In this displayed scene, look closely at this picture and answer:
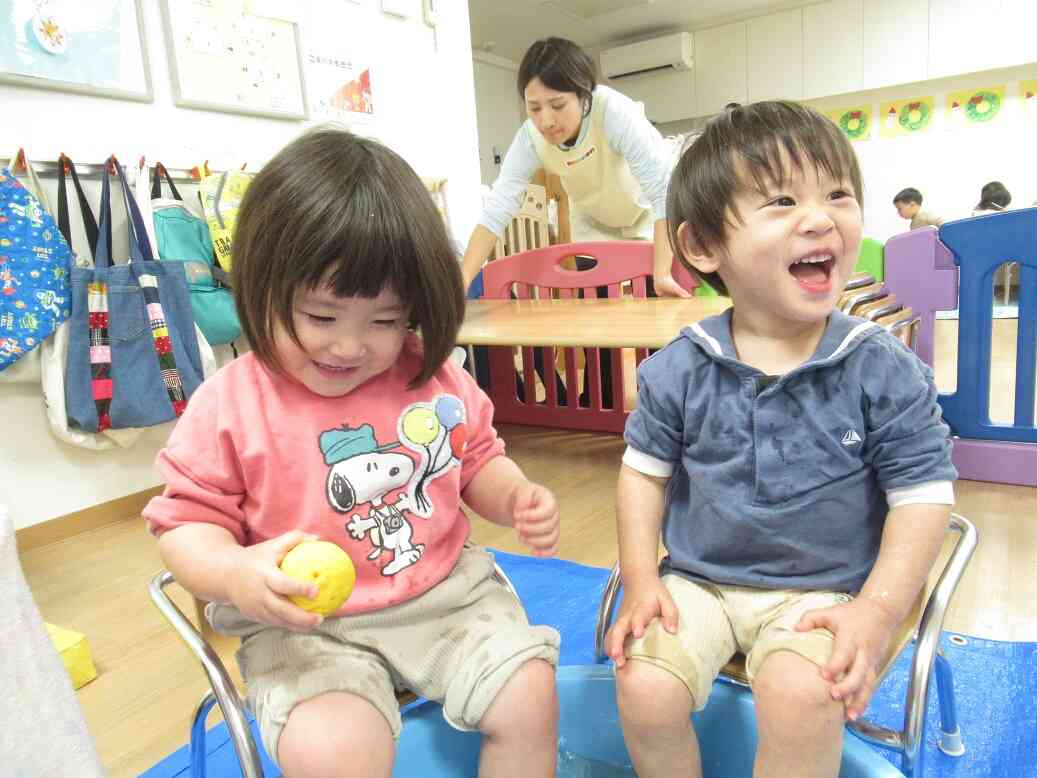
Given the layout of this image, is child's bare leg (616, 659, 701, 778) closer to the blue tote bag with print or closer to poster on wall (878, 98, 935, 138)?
the blue tote bag with print

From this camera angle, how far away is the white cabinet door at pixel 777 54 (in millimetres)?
5848

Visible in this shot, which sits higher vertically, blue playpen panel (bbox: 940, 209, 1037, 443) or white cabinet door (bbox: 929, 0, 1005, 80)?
white cabinet door (bbox: 929, 0, 1005, 80)

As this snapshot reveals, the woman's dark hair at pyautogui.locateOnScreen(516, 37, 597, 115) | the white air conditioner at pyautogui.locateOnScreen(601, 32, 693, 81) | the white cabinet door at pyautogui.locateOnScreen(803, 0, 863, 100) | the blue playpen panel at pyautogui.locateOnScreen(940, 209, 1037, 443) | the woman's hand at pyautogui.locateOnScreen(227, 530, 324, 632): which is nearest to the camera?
the woman's hand at pyautogui.locateOnScreen(227, 530, 324, 632)

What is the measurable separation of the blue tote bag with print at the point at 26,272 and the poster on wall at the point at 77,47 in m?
0.28

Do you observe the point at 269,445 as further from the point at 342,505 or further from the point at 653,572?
the point at 653,572

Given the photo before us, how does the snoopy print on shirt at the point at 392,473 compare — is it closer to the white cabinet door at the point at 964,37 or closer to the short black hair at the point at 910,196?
the short black hair at the point at 910,196

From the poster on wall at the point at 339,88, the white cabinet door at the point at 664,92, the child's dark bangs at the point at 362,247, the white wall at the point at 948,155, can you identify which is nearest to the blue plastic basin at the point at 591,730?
the child's dark bangs at the point at 362,247

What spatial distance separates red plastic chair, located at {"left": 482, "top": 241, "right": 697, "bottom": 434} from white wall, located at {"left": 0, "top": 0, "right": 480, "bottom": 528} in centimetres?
52

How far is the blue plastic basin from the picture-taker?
0.73 m

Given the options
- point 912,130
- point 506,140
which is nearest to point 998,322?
point 912,130

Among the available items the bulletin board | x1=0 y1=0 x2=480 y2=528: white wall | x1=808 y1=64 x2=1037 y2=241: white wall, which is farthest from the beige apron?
x1=808 y1=64 x2=1037 y2=241: white wall

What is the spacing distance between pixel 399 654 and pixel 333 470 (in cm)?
18

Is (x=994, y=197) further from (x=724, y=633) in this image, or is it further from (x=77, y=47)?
(x=724, y=633)

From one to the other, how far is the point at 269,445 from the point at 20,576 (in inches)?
8.7
